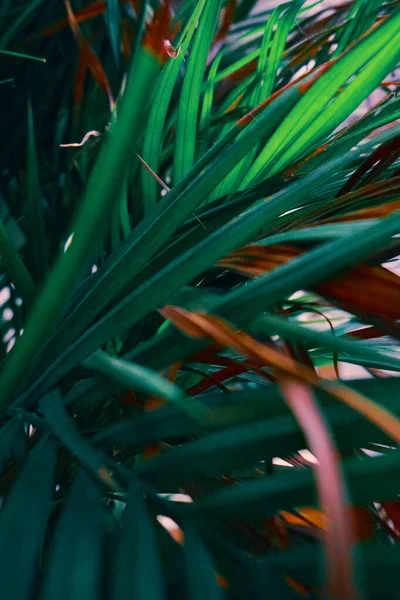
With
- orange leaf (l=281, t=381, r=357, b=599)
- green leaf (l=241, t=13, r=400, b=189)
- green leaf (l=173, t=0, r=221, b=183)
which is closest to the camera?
orange leaf (l=281, t=381, r=357, b=599)

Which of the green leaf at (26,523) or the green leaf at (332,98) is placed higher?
the green leaf at (332,98)

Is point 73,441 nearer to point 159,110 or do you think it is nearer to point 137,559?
point 137,559

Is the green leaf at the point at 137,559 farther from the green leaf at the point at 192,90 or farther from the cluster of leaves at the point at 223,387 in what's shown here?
the green leaf at the point at 192,90

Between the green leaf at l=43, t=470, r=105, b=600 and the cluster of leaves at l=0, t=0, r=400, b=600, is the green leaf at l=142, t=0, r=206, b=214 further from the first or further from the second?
the green leaf at l=43, t=470, r=105, b=600

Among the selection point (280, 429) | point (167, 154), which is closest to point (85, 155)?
point (167, 154)

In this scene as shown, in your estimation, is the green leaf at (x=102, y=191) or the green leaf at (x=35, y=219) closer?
the green leaf at (x=102, y=191)

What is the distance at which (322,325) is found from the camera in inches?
24.9

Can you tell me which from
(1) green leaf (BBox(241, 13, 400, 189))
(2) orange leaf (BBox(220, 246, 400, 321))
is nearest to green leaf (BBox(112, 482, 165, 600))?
(2) orange leaf (BBox(220, 246, 400, 321))

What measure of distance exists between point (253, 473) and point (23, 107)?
48cm

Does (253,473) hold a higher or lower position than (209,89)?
lower

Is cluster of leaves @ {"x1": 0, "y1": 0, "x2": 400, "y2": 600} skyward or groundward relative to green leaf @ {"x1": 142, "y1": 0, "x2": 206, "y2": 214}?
groundward

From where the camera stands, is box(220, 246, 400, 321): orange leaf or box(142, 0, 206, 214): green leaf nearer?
box(220, 246, 400, 321): orange leaf

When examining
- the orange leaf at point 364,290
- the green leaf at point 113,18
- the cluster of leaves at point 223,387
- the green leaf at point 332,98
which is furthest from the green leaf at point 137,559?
the green leaf at point 113,18

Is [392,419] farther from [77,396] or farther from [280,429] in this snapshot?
[77,396]
